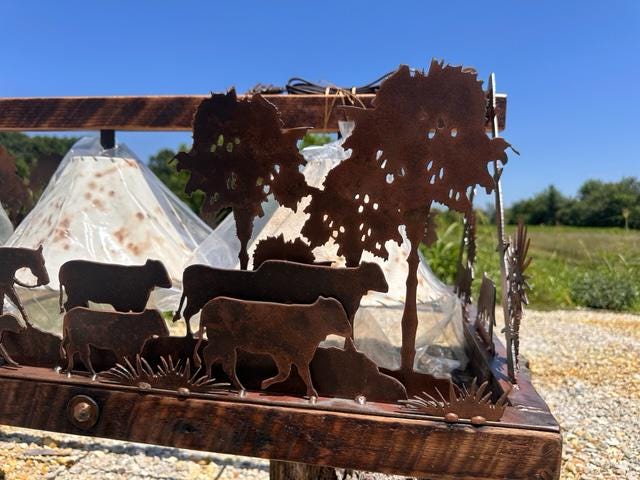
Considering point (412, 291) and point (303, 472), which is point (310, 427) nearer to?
point (412, 291)

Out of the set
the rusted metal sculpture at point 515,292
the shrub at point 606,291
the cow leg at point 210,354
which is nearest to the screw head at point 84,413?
the cow leg at point 210,354

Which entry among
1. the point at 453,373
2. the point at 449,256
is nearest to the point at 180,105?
the point at 453,373

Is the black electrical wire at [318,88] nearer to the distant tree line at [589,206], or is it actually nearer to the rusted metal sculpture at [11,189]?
the rusted metal sculpture at [11,189]

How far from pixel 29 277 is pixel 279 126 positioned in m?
1.41

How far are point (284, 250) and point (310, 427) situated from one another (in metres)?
0.34

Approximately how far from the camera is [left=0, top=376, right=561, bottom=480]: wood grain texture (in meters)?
0.94

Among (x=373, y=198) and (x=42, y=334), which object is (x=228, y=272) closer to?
(x=373, y=198)

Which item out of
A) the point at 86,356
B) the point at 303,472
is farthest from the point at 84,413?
the point at 303,472

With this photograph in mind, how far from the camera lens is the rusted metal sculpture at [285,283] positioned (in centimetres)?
104

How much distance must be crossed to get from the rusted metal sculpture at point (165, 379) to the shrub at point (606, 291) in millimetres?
7677

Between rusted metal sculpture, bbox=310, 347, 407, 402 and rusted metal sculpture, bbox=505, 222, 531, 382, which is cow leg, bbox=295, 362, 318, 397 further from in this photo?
rusted metal sculpture, bbox=505, 222, 531, 382

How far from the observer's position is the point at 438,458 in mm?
960

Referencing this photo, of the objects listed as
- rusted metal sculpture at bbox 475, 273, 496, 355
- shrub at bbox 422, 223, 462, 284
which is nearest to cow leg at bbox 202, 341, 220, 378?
rusted metal sculpture at bbox 475, 273, 496, 355

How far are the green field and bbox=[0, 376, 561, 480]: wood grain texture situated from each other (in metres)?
5.27
